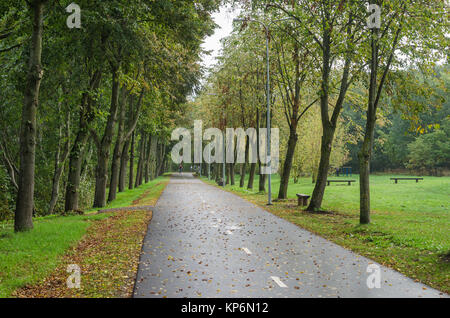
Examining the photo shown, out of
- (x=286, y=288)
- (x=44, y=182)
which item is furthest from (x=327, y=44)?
(x=44, y=182)

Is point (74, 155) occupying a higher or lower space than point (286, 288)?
higher

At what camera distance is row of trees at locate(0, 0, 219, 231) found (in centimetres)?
1053

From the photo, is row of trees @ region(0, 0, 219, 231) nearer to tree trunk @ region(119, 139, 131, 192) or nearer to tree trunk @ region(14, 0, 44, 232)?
tree trunk @ region(14, 0, 44, 232)

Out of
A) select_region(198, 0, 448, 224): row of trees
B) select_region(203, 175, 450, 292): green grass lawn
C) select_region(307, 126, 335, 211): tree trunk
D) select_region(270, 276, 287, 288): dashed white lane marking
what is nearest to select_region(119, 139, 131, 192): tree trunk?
select_region(198, 0, 448, 224): row of trees

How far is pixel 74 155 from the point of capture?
16.3 metres

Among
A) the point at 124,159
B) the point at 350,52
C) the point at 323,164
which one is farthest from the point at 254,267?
the point at 124,159

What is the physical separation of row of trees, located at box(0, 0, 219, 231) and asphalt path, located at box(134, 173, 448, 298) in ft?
15.0

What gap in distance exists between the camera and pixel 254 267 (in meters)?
7.68

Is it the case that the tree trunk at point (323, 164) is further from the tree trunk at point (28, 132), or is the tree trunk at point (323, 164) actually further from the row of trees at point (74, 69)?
the tree trunk at point (28, 132)

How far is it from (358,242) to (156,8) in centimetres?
973

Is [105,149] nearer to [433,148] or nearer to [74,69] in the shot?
[74,69]

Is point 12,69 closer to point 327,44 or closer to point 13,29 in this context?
point 13,29

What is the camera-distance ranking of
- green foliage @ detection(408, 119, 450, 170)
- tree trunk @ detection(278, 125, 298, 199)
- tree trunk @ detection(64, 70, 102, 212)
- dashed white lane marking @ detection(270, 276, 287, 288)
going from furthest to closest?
green foliage @ detection(408, 119, 450, 170), tree trunk @ detection(278, 125, 298, 199), tree trunk @ detection(64, 70, 102, 212), dashed white lane marking @ detection(270, 276, 287, 288)

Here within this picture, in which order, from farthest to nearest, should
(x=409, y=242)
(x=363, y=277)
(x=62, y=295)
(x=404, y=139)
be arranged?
(x=404, y=139), (x=409, y=242), (x=363, y=277), (x=62, y=295)
